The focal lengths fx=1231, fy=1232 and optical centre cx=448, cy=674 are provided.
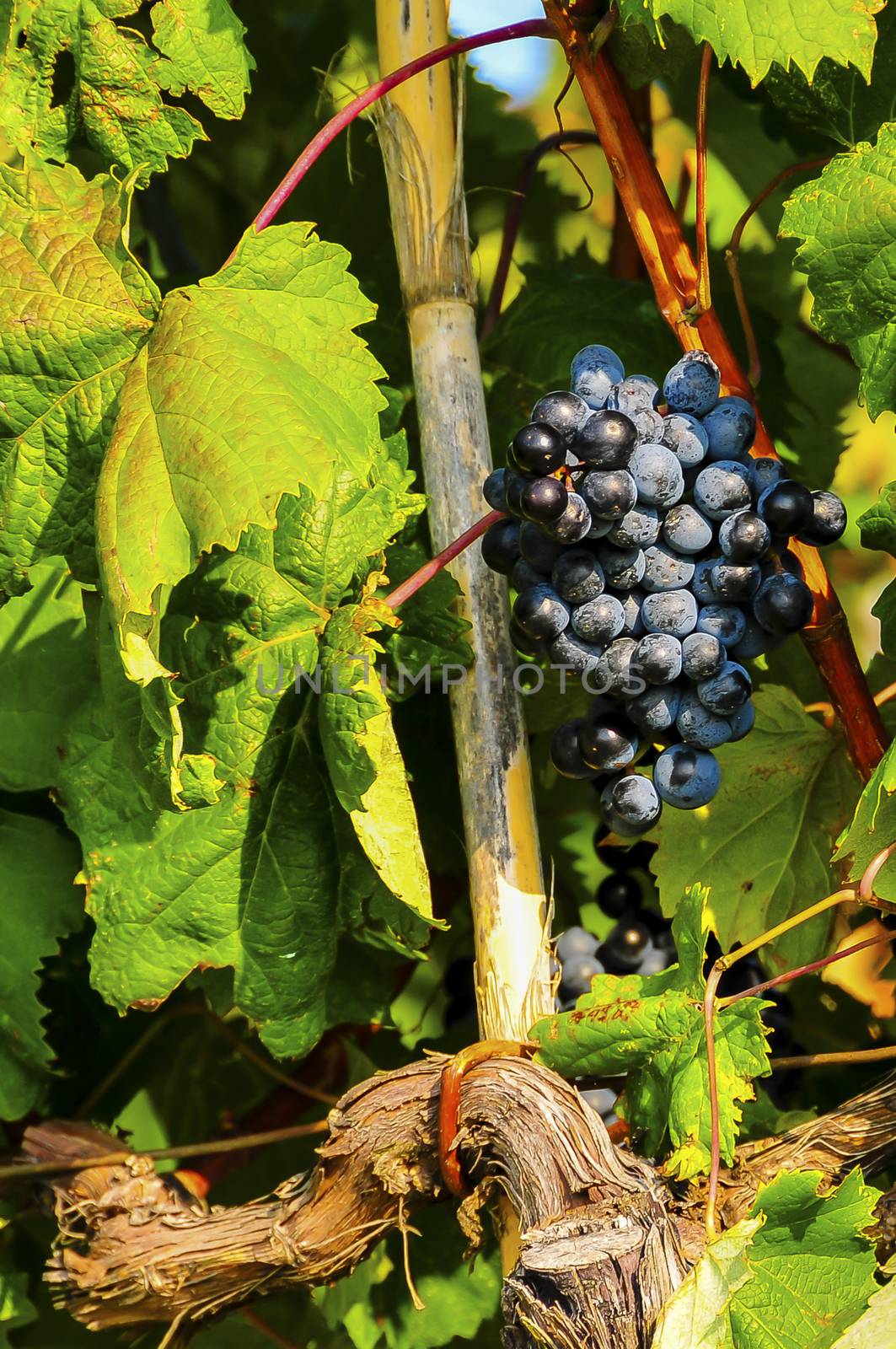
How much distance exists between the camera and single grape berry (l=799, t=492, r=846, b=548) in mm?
781

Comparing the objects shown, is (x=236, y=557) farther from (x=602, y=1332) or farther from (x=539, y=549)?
(x=602, y=1332)

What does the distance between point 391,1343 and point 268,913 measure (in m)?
0.49

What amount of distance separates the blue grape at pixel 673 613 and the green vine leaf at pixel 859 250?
0.16 meters

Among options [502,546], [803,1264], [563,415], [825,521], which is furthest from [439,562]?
[803,1264]

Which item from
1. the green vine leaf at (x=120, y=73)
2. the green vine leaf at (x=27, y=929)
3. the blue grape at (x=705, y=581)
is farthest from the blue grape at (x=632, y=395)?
the green vine leaf at (x=27, y=929)

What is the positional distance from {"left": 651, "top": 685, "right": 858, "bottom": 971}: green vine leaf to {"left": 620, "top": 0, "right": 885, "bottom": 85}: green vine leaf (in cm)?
44

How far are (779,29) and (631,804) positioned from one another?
47 centimetres

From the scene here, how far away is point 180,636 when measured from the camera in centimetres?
87

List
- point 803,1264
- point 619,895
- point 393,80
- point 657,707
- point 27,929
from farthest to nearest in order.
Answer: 1. point 619,895
2. point 27,929
3. point 393,80
4. point 657,707
5. point 803,1264

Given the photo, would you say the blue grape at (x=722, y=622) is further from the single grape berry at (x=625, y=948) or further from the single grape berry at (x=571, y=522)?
the single grape berry at (x=625, y=948)

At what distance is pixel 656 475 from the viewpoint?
2.43 ft

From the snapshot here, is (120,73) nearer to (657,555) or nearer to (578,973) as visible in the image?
(657,555)

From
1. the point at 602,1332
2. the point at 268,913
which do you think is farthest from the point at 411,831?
the point at 602,1332

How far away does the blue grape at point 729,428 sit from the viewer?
77 centimetres
